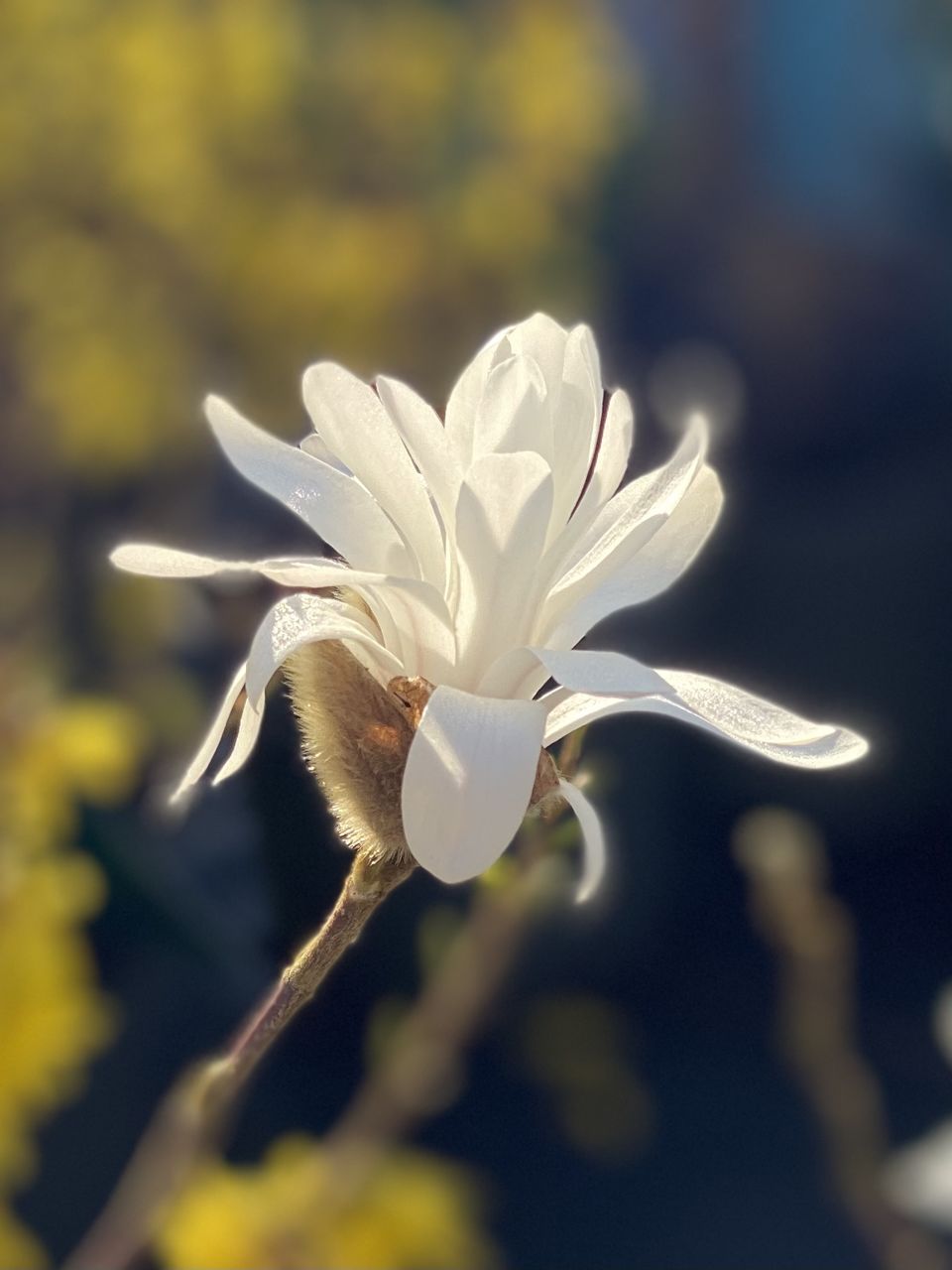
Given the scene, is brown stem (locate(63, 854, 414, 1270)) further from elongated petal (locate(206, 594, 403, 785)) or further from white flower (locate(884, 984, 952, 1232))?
white flower (locate(884, 984, 952, 1232))

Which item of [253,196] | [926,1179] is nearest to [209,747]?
[926,1179]

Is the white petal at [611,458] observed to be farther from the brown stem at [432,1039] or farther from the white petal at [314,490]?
the brown stem at [432,1039]

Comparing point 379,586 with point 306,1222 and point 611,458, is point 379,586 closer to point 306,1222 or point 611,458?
point 611,458

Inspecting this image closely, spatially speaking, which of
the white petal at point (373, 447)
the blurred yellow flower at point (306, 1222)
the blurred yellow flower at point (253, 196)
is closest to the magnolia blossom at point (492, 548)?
the white petal at point (373, 447)

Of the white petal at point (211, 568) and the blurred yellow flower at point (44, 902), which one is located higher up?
the white petal at point (211, 568)

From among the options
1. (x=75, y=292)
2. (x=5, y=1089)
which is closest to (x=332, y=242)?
(x=75, y=292)
